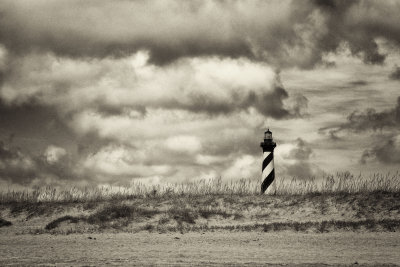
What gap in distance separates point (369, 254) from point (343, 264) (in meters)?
2.09

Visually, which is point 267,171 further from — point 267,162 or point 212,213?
point 212,213

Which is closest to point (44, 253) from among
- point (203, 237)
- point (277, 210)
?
point (203, 237)

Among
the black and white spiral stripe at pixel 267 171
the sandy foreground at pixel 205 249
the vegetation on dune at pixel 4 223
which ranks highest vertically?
the black and white spiral stripe at pixel 267 171

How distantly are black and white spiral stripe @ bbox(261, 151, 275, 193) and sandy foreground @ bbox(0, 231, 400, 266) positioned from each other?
8952mm

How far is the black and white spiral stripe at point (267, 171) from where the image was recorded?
2612cm

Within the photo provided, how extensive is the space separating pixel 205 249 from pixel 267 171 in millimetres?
13026

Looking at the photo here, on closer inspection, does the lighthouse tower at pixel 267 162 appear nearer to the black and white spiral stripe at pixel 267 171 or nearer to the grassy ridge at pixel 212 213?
the black and white spiral stripe at pixel 267 171

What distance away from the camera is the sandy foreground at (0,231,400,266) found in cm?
1177

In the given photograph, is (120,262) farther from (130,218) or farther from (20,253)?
(130,218)

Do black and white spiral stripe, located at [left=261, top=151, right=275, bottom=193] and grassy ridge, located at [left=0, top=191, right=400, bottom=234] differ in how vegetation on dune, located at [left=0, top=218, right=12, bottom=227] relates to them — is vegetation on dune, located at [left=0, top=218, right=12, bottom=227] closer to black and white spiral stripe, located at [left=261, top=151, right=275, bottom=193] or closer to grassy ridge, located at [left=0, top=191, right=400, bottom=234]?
grassy ridge, located at [left=0, top=191, right=400, bottom=234]

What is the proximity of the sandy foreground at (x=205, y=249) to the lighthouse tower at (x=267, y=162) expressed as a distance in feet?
29.5

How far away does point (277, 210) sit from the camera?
2247cm

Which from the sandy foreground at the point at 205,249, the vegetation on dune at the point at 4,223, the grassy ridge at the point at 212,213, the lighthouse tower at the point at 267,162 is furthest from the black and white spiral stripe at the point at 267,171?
the vegetation on dune at the point at 4,223

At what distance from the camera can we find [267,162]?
26.8 m
